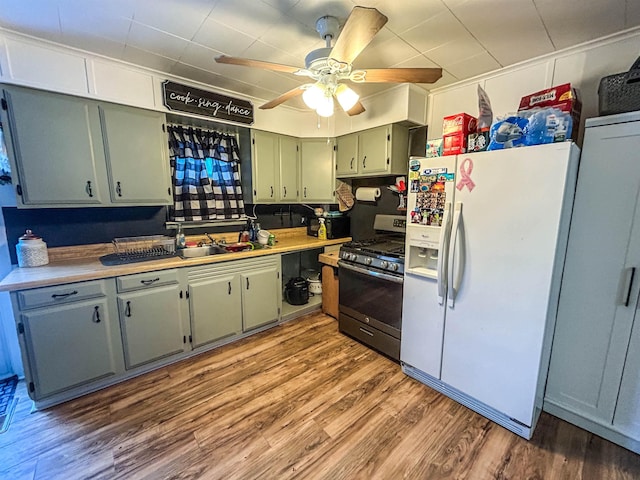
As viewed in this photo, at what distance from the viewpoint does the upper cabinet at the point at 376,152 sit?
2814 millimetres

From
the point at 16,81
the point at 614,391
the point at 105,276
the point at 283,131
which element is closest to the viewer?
the point at 614,391

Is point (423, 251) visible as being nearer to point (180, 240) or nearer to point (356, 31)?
point (356, 31)

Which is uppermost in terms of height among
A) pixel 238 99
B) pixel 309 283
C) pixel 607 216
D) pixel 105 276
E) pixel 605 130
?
pixel 238 99

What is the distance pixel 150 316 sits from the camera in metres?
2.21

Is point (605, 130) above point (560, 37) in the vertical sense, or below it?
below

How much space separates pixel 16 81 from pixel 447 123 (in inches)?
Answer: 115

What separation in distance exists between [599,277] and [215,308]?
2.80 m

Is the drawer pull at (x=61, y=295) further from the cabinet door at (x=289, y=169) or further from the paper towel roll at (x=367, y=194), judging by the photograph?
the paper towel roll at (x=367, y=194)

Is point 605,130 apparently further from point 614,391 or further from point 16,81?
point 16,81

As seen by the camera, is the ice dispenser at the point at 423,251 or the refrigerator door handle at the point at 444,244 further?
the ice dispenser at the point at 423,251

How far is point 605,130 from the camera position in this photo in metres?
1.52

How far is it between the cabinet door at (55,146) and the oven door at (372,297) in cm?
225

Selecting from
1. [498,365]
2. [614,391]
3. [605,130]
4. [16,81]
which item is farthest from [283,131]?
[614,391]

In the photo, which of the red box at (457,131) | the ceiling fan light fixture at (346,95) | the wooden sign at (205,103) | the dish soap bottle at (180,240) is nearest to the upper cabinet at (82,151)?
the wooden sign at (205,103)
